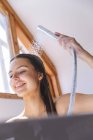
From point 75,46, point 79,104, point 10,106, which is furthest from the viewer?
point 10,106

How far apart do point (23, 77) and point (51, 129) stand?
4.27 ft

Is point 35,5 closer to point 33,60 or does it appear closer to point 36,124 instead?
point 33,60

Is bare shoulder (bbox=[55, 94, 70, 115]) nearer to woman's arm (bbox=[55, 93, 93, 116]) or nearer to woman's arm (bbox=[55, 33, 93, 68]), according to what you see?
woman's arm (bbox=[55, 93, 93, 116])

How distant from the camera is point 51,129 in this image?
27 cm

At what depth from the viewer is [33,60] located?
65.0 inches

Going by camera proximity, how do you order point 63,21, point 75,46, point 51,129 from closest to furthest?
point 51,129, point 75,46, point 63,21

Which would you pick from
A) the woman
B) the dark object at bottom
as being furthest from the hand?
the dark object at bottom

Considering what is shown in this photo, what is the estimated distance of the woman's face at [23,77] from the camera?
1.51 m

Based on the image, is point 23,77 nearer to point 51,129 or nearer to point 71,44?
point 71,44

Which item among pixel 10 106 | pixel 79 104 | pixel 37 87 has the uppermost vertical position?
pixel 37 87

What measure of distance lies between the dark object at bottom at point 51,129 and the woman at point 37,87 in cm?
122

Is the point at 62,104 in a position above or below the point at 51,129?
below

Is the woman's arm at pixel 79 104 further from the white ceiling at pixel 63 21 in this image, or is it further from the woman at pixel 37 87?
the white ceiling at pixel 63 21

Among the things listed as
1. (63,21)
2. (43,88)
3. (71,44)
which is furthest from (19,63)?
(63,21)
